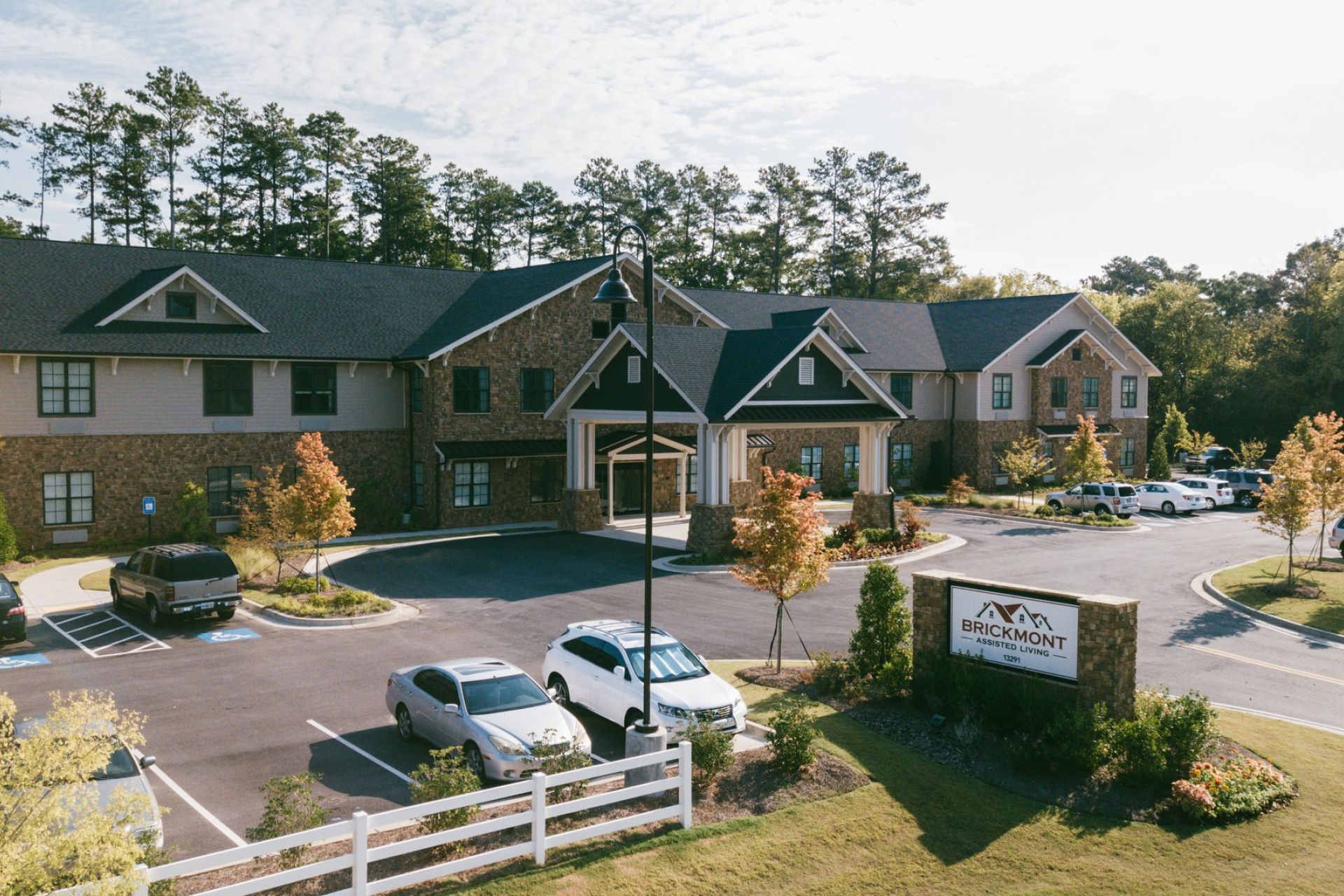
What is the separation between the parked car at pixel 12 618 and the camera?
71.3 feet

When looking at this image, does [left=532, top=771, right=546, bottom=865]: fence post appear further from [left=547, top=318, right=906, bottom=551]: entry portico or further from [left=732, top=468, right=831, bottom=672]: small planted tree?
[left=547, top=318, right=906, bottom=551]: entry portico

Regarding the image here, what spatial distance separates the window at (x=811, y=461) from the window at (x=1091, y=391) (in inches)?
684

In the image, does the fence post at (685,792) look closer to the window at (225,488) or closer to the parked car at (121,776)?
the parked car at (121,776)

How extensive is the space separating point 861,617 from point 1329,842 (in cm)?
770

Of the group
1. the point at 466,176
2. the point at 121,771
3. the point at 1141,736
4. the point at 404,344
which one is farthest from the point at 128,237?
the point at 1141,736

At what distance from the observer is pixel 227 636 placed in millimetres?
23094

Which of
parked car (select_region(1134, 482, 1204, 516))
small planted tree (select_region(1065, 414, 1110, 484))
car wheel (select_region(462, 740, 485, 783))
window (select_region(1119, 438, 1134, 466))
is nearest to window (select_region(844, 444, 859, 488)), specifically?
small planted tree (select_region(1065, 414, 1110, 484))

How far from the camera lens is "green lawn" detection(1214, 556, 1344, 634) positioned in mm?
25422

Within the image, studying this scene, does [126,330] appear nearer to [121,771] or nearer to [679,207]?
[121,771]

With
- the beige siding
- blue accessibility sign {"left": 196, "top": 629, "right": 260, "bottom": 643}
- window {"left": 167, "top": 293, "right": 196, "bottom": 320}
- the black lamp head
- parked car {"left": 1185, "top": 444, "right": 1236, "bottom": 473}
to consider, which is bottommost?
blue accessibility sign {"left": 196, "top": 629, "right": 260, "bottom": 643}

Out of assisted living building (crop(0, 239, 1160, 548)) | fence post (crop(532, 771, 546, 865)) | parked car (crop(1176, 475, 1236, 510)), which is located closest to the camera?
fence post (crop(532, 771, 546, 865))

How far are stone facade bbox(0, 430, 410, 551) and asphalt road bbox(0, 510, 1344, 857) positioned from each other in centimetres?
654

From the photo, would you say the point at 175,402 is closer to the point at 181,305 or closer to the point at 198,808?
the point at 181,305

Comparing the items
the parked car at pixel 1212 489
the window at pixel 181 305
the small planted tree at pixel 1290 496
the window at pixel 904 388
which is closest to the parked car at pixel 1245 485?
the parked car at pixel 1212 489
